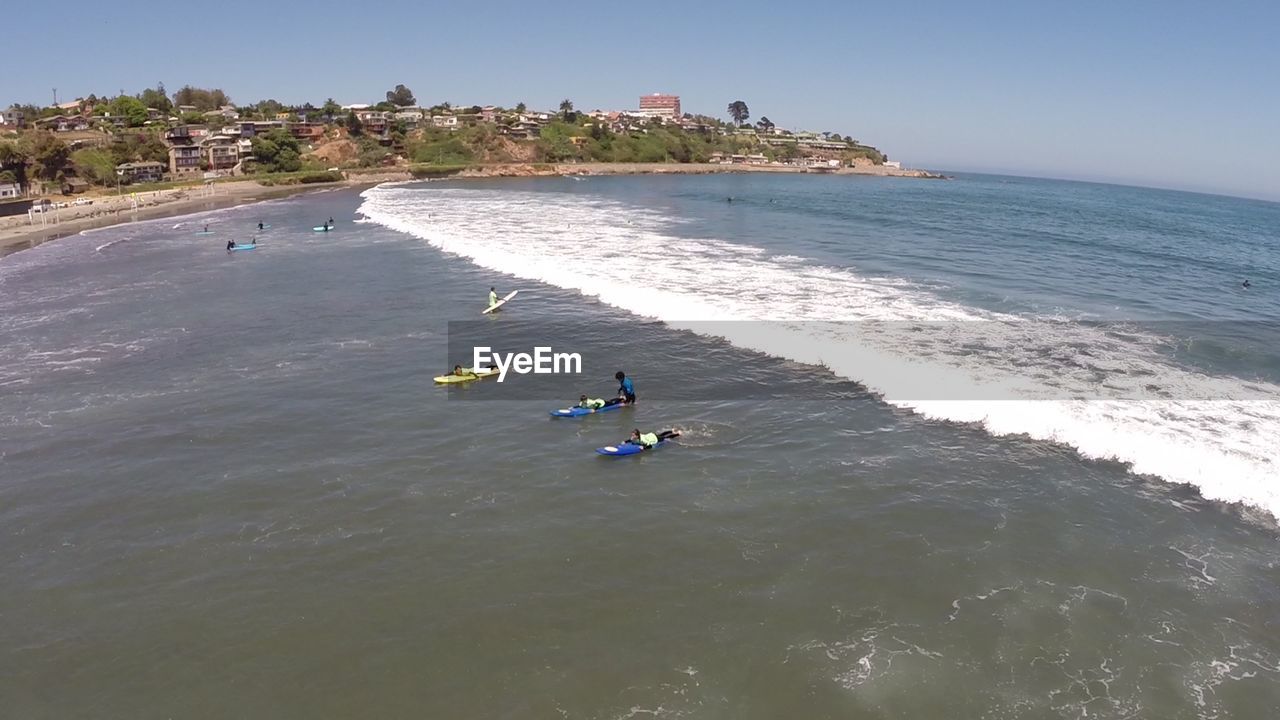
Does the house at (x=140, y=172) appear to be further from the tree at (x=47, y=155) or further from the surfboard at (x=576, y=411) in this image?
the surfboard at (x=576, y=411)

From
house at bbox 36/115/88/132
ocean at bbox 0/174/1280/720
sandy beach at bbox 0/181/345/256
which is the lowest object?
ocean at bbox 0/174/1280/720

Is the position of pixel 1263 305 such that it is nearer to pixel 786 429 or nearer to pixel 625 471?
pixel 786 429

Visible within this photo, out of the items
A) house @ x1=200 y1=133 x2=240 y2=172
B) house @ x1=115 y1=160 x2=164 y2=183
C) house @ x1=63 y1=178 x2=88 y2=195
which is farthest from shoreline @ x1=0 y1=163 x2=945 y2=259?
house @ x1=200 y1=133 x2=240 y2=172

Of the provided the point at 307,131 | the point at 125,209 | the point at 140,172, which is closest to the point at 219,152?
the point at 140,172
